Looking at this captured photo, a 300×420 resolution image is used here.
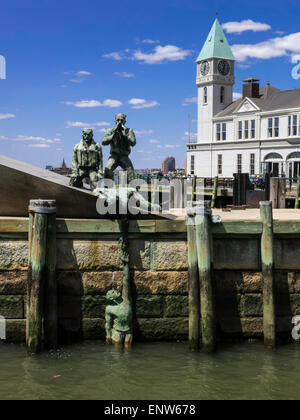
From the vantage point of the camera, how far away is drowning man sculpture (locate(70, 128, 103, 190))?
953cm

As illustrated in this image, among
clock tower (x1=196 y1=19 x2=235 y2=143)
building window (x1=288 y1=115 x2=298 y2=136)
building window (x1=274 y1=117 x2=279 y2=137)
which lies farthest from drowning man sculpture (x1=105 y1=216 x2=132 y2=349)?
clock tower (x1=196 y1=19 x2=235 y2=143)

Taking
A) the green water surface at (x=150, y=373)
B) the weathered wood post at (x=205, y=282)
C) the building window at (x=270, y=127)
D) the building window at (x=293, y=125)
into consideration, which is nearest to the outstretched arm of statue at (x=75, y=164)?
the weathered wood post at (x=205, y=282)

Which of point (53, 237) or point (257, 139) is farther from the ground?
point (257, 139)

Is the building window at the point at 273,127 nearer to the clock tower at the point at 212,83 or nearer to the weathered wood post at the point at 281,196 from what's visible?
the clock tower at the point at 212,83

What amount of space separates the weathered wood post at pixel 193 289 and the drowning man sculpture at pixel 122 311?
1057 millimetres

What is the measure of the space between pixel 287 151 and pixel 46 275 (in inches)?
1611

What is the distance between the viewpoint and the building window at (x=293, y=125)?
4453 centimetres

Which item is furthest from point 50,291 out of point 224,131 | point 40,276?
point 224,131

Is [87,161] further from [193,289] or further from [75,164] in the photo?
[193,289]

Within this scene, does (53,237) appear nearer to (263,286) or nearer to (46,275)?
(46,275)

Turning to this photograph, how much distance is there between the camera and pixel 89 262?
26.8 feet

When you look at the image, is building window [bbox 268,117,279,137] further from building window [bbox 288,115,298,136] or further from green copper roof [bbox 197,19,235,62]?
green copper roof [bbox 197,19,235,62]

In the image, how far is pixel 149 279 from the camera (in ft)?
27.1
